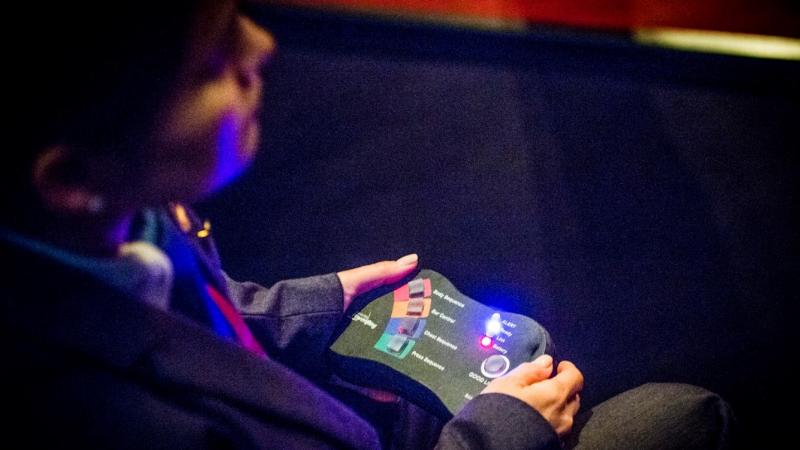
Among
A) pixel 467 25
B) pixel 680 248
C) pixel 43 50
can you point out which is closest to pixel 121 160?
pixel 43 50

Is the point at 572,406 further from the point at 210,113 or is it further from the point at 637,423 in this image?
the point at 210,113

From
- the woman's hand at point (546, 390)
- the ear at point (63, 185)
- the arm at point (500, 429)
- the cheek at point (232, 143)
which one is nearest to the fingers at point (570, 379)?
the woman's hand at point (546, 390)

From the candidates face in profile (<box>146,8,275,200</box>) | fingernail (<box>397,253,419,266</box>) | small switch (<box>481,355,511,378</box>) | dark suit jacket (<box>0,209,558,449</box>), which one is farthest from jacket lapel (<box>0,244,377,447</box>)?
fingernail (<box>397,253,419,266</box>)

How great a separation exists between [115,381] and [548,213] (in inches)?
39.9

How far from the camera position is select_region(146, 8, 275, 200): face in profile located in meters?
0.52

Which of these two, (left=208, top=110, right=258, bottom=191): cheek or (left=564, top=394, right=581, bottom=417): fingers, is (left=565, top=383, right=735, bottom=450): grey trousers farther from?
(left=208, top=110, right=258, bottom=191): cheek

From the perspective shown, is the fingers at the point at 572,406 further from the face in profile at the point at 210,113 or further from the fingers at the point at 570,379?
the face in profile at the point at 210,113

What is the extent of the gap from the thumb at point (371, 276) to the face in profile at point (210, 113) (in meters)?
0.43

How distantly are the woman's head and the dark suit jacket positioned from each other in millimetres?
81

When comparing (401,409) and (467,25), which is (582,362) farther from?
(467,25)

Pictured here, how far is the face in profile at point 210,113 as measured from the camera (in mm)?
519

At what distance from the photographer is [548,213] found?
1.36 meters

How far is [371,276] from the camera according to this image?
1.04 m

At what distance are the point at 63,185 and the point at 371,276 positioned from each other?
1.98 ft
